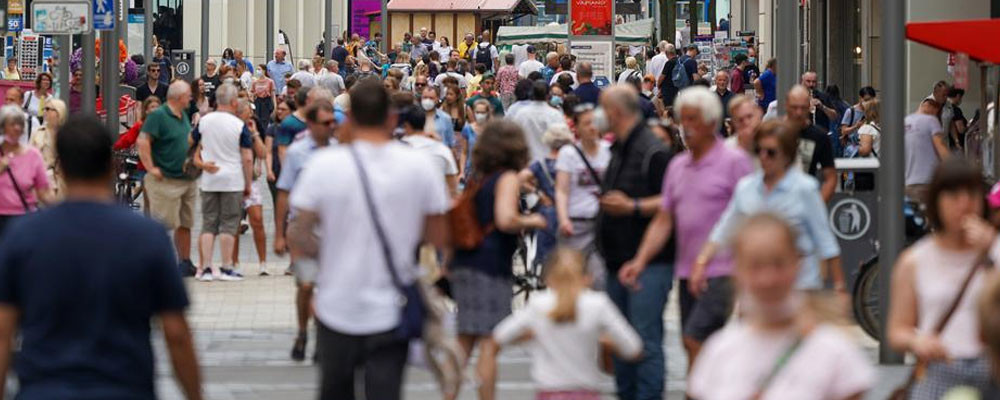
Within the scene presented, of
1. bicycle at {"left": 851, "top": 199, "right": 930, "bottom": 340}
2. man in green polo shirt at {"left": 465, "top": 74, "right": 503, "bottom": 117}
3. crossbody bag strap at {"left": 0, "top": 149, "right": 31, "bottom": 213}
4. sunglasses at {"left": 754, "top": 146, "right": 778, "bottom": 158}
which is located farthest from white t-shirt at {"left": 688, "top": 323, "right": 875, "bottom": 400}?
man in green polo shirt at {"left": 465, "top": 74, "right": 503, "bottom": 117}

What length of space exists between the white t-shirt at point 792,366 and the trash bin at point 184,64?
3883cm

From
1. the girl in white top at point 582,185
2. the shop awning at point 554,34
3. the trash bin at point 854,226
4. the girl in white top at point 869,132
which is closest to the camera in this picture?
the girl in white top at point 582,185

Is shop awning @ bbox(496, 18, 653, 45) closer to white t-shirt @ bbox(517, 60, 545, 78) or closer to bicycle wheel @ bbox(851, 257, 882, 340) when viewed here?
white t-shirt @ bbox(517, 60, 545, 78)

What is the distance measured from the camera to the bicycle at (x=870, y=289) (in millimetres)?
13375

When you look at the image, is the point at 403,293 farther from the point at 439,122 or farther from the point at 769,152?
the point at 439,122

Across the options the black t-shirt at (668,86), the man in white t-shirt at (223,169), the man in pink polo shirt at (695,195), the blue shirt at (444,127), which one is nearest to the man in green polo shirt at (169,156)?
the man in white t-shirt at (223,169)

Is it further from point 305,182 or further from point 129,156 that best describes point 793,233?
point 129,156

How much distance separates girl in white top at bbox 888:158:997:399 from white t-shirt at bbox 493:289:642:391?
4.00 ft

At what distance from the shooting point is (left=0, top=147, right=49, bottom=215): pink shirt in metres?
13.6

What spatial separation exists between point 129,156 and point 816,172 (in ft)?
37.0

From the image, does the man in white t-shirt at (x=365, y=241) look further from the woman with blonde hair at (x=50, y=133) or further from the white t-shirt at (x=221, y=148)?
the woman with blonde hair at (x=50, y=133)

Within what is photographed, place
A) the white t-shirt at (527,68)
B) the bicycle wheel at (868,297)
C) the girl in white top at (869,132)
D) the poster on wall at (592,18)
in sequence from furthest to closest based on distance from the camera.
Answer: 1. the poster on wall at (592,18)
2. the white t-shirt at (527,68)
3. the girl in white top at (869,132)
4. the bicycle wheel at (868,297)

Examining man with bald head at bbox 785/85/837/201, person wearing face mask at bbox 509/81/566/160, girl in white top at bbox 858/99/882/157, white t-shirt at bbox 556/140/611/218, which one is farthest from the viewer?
girl in white top at bbox 858/99/882/157

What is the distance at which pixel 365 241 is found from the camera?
7.43 metres
